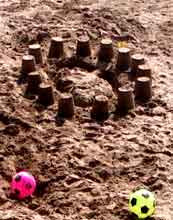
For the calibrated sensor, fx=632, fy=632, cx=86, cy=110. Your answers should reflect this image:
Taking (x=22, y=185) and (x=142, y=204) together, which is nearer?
(x=142, y=204)

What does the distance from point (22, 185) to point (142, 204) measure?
42.1 inches

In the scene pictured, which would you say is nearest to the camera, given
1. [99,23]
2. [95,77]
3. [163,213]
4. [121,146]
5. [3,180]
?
[163,213]

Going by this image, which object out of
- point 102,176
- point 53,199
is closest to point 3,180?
point 53,199

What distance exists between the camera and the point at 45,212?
5395 mm

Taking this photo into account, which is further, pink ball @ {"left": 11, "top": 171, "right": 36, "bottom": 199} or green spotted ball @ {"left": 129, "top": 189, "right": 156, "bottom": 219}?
pink ball @ {"left": 11, "top": 171, "right": 36, "bottom": 199}

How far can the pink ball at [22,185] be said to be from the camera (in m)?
5.52

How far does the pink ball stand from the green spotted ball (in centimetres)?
90

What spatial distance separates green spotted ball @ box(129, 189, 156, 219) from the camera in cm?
522

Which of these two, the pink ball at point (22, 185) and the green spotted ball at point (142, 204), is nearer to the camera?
the green spotted ball at point (142, 204)

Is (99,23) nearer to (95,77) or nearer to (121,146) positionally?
(95,77)

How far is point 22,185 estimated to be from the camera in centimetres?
551

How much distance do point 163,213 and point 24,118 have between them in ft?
6.44

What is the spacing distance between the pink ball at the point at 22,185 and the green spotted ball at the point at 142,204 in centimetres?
90

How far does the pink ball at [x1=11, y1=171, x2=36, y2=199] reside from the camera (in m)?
5.52
